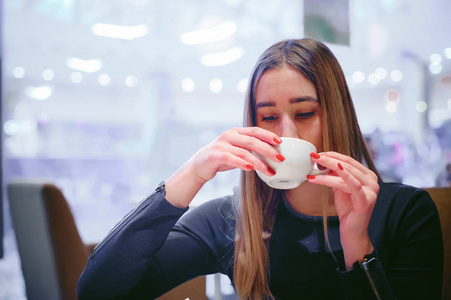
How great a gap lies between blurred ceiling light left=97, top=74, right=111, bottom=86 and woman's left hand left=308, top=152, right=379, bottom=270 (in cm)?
611

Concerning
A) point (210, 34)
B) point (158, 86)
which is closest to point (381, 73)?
point (210, 34)

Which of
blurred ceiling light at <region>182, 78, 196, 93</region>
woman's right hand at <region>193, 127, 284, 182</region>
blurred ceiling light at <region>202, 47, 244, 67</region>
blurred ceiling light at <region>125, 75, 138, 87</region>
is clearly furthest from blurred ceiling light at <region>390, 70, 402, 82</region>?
woman's right hand at <region>193, 127, 284, 182</region>

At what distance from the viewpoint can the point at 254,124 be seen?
99 centimetres

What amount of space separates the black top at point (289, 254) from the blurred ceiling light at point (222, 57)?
4.65 m

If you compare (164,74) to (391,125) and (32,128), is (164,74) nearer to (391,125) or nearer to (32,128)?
(32,128)

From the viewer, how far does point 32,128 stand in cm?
526

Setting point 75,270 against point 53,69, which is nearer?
point 75,270

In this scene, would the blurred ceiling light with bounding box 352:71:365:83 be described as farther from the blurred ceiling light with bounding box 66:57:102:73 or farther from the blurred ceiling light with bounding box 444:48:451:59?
the blurred ceiling light with bounding box 66:57:102:73

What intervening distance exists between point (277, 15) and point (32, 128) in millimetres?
3940

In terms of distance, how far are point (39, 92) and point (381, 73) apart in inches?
204

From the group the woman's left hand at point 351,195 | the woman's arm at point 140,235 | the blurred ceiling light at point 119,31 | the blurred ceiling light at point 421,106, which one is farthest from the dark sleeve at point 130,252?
the blurred ceiling light at point 119,31

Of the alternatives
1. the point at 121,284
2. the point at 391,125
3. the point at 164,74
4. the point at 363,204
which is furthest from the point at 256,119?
the point at 164,74

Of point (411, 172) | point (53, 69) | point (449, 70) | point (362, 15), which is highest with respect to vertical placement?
point (362, 15)

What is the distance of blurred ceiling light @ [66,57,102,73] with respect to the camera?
587 cm
